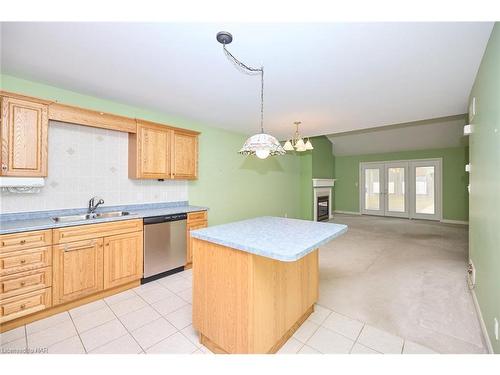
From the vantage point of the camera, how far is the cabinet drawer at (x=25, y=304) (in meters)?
2.00

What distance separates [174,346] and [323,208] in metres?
6.63

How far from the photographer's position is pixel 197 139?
3.89m

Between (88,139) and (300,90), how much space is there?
2.79 metres

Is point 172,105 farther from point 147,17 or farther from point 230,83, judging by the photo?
point 147,17

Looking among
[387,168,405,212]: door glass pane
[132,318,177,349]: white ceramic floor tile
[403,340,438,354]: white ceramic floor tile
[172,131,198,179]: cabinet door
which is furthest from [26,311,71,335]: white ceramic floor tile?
[387,168,405,212]: door glass pane

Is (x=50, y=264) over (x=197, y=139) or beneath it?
beneath

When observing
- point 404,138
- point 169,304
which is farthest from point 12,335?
point 404,138

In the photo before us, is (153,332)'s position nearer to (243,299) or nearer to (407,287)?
(243,299)

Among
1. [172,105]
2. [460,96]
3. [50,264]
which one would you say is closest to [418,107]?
[460,96]

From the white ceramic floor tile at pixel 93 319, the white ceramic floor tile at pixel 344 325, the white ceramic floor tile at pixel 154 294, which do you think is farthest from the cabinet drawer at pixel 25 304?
the white ceramic floor tile at pixel 344 325

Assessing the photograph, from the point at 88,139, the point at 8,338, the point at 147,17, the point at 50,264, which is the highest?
the point at 147,17

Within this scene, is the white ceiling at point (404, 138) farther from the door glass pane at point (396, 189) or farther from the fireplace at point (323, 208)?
the fireplace at point (323, 208)

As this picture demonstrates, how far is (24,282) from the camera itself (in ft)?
6.90

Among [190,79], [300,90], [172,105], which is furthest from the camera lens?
[172,105]
